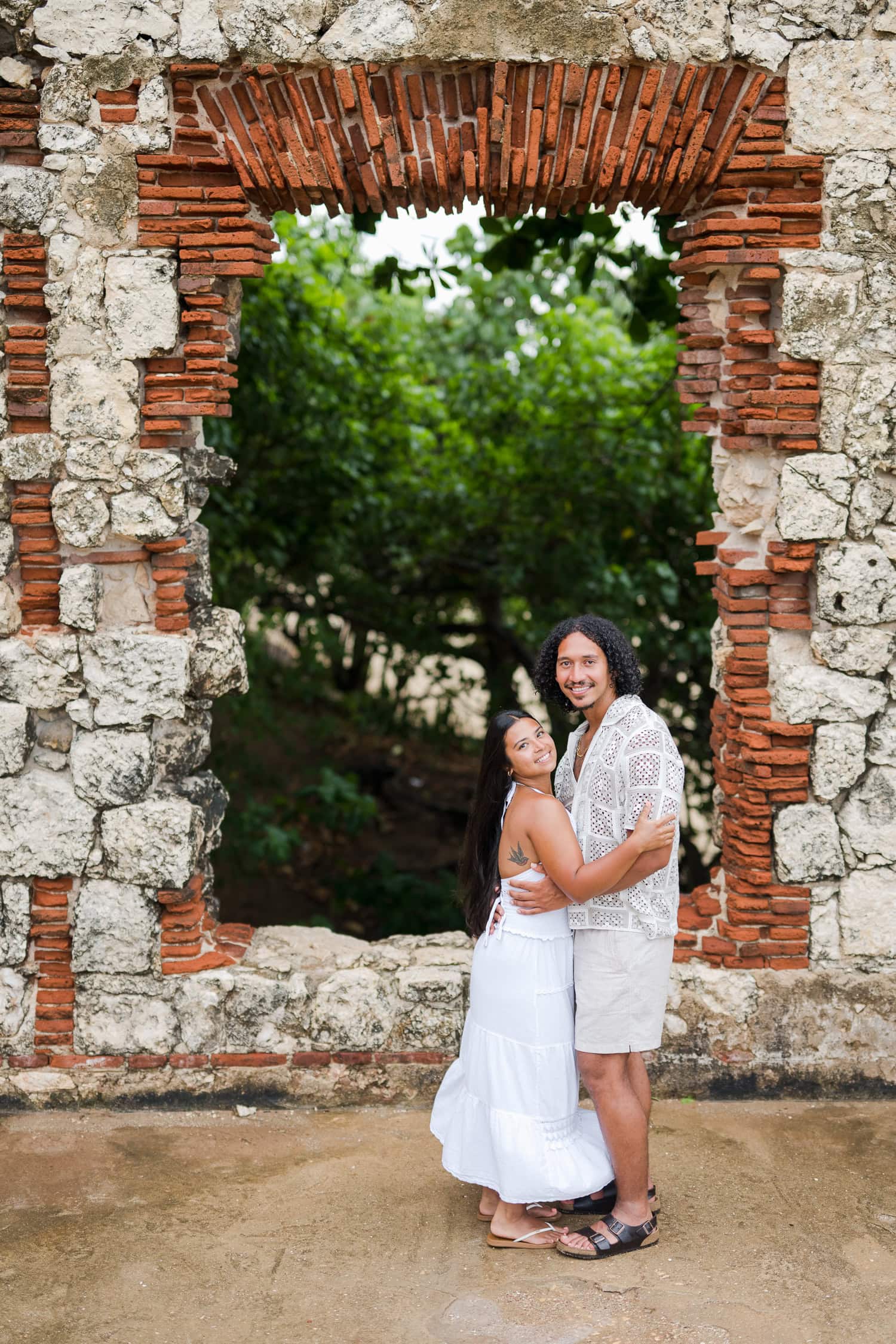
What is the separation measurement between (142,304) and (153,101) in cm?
69

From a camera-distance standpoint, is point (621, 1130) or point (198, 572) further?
point (198, 572)

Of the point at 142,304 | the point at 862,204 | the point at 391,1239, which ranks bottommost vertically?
the point at 391,1239

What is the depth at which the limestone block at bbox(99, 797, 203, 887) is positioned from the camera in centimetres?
432

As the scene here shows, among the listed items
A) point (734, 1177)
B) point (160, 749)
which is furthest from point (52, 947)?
point (734, 1177)

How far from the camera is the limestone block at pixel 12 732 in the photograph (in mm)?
4289

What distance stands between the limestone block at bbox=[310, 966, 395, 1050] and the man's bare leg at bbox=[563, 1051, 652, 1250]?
44.8 inches

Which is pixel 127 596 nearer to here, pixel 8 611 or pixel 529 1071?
pixel 8 611

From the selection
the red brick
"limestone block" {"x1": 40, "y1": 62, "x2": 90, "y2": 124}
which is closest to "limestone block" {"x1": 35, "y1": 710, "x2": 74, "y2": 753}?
the red brick

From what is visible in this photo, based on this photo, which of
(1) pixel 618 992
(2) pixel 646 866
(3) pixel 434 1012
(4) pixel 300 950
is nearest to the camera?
(2) pixel 646 866

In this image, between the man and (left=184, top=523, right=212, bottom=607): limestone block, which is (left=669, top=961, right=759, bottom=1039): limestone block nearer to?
the man

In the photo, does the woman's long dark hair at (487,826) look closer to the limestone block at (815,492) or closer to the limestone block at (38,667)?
the limestone block at (815,492)

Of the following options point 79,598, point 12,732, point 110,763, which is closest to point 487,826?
point 110,763

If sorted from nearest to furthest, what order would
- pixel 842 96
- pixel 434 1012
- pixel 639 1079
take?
1. pixel 639 1079
2. pixel 842 96
3. pixel 434 1012

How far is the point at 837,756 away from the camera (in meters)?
4.34
